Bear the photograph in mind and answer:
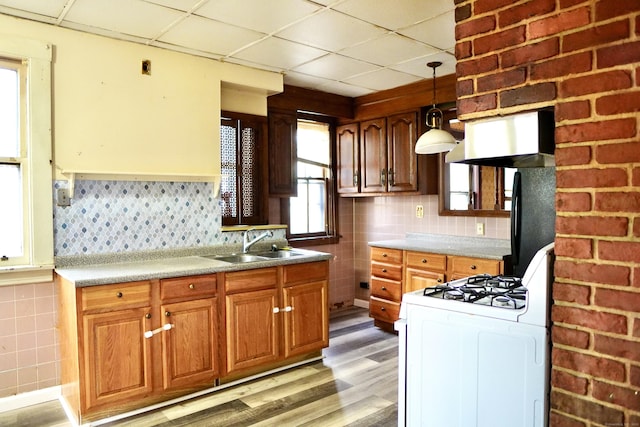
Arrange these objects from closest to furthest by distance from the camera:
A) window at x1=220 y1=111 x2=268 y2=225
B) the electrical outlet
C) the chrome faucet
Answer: the electrical outlet < the chrome faucet < window at x1=220 y1=111 x2=268 y2=225

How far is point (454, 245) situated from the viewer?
4.18 m

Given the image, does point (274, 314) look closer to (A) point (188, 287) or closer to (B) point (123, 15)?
(A) point (188, 287)

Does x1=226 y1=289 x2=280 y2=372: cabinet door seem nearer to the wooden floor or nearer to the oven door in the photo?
the wooden floor

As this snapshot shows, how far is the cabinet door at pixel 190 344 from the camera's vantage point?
2818 millimetres

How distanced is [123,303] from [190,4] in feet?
5.81

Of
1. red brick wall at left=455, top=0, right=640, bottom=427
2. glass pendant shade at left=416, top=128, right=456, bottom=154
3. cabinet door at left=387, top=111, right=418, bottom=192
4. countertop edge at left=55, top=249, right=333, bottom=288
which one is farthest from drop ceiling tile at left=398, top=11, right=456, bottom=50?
countertop edge at left=55, top=249, right=333, bottom=288

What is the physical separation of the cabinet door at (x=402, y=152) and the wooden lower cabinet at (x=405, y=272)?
69cm

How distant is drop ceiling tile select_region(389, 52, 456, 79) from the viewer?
3541 mm

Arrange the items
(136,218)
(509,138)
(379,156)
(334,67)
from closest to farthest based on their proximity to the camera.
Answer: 1. (509,138)
2. (136,218)
3. (334,67)
4. (379,156)

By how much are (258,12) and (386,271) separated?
259 cm

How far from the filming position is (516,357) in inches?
64.2

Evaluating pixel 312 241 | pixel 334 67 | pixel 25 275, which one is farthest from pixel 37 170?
pixel 312 241

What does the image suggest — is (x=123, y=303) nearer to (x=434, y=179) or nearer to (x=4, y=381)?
(x=4, y=381)

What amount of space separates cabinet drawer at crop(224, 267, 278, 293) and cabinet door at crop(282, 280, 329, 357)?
154 mm
